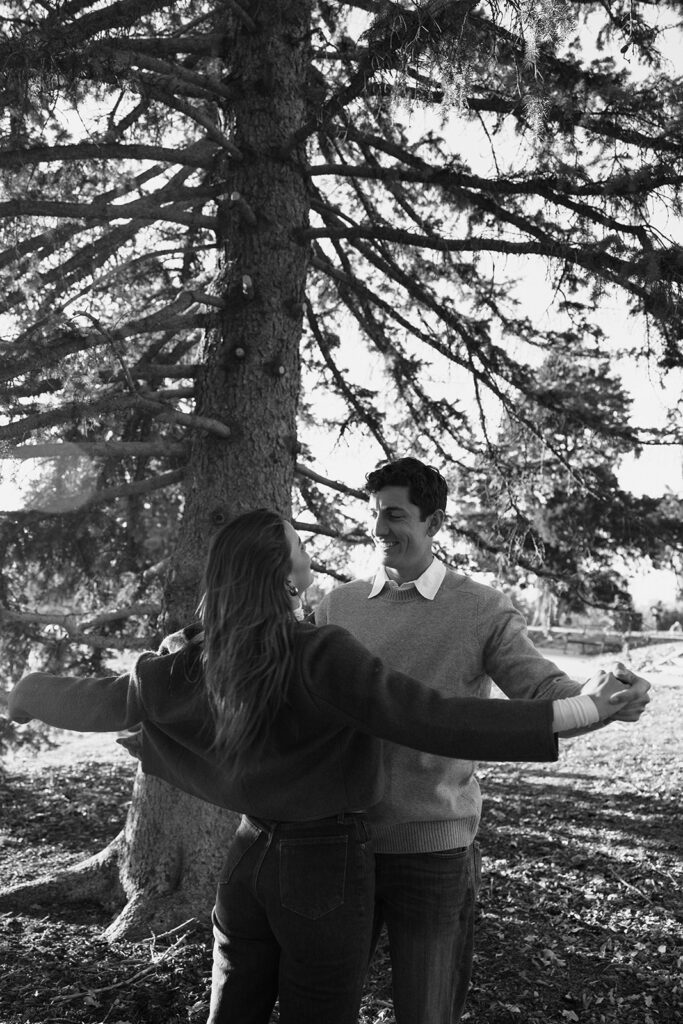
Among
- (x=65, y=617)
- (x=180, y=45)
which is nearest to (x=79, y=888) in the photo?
(x=65, y=617)

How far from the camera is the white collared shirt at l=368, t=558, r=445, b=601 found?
8.50 feet

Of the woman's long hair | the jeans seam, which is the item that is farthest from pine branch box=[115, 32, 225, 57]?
the jeans seam

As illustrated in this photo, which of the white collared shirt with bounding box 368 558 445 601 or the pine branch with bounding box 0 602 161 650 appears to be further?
the pine branch with bounding box 0 602 161 650

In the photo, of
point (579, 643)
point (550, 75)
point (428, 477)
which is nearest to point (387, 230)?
point (550, 75)

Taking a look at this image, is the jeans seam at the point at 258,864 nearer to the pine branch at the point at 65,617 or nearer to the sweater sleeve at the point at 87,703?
the sweater sleeve at the point at 87,703

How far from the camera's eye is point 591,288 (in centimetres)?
487

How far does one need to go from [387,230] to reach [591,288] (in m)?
1.16

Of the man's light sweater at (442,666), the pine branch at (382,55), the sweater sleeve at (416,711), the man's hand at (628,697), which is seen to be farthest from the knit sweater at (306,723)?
the pine branch at (382,55)

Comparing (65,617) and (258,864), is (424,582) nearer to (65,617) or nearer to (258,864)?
(258,864)

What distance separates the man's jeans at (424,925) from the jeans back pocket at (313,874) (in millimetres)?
341

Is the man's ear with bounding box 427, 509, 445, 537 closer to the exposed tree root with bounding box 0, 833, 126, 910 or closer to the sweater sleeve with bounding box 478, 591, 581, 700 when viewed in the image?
the sweater sleeve with bounding box 478, 591, 581, 700

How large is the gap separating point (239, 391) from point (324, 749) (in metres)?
2.97

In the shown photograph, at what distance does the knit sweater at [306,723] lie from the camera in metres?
1.90

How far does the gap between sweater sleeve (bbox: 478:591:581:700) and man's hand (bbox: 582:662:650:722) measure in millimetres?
235
